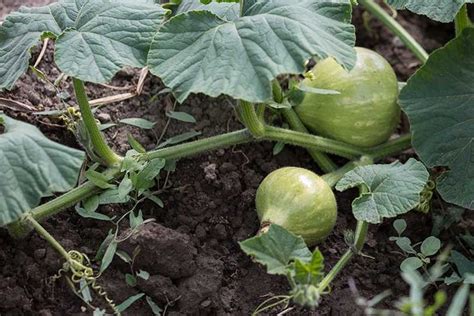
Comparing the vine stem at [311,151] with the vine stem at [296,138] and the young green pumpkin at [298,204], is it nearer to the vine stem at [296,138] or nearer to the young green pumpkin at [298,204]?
the vine stem at [296,138]

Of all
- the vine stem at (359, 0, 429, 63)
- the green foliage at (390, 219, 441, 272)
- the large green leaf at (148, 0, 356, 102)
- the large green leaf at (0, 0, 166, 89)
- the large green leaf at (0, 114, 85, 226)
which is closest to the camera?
the large green leaf at (0, 114, 85, 226)

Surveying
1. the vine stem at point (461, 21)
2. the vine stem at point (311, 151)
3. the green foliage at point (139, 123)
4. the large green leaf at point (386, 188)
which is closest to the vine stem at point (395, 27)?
the vine stem at point (461, 21)

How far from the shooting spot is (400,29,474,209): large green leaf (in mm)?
2459

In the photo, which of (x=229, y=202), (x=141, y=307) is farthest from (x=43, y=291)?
(x=229, y=202)

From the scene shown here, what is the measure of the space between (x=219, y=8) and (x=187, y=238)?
0.71m

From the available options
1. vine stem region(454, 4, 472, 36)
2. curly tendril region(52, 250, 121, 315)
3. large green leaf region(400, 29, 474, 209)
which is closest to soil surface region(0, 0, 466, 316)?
curly tendril region(52, 250, 121, 315)

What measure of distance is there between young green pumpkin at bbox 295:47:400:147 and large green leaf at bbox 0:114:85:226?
3.28 feet

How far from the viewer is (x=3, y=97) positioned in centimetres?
262

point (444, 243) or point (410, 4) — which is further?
point (444, 243)

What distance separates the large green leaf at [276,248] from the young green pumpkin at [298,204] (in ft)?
0.98

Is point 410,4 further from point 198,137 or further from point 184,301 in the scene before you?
point 184,301

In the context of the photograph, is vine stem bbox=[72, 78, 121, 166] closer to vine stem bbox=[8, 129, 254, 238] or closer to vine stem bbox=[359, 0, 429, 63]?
vine stem bbox=[8, 129, 254, 238]

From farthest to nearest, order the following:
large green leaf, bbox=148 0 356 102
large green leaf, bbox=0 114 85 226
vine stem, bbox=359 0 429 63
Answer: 1. vine stem, bbox=359 0 429 63
2. large green leaf, bbox=148 0 356 102
3. large green leaf, bbox=0 114 85 226

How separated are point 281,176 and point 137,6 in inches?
27.1
